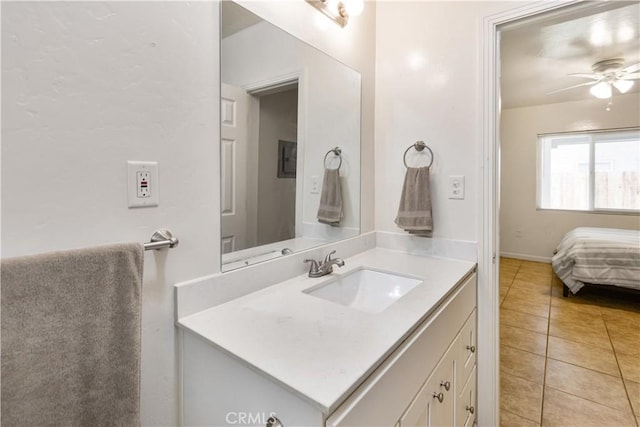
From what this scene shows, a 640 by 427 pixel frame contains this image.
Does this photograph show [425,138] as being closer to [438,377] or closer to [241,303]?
[438,377]

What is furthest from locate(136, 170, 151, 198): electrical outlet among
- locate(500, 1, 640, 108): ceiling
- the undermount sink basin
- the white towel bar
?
locate(500, 1, 640, 108): ceiling

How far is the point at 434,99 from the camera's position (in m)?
1.63

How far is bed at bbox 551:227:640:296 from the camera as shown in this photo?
9.59 feet

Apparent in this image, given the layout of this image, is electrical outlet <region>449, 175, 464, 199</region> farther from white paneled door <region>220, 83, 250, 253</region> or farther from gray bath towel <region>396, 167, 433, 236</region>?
white paneled door <region>220, 83, 250, 253</region>

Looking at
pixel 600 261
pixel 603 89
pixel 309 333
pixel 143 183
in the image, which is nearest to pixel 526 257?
pixel 600 261

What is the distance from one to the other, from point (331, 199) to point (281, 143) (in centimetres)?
42

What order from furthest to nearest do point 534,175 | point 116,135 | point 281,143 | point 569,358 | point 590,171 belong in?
point 534,175 < point 590,171 < point 569,358 < point 281,143 < point 116,135

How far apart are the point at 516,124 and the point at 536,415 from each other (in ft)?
14.2

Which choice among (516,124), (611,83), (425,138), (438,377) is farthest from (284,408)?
(516,124)

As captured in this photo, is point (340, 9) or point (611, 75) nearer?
point (340, 9)

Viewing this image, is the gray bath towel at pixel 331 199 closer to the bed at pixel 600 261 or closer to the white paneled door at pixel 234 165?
the white paneled door at pixel 234 165

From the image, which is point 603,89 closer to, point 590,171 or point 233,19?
point 590,171

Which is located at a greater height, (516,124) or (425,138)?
(516,124)

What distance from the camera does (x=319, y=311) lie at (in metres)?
0.95
